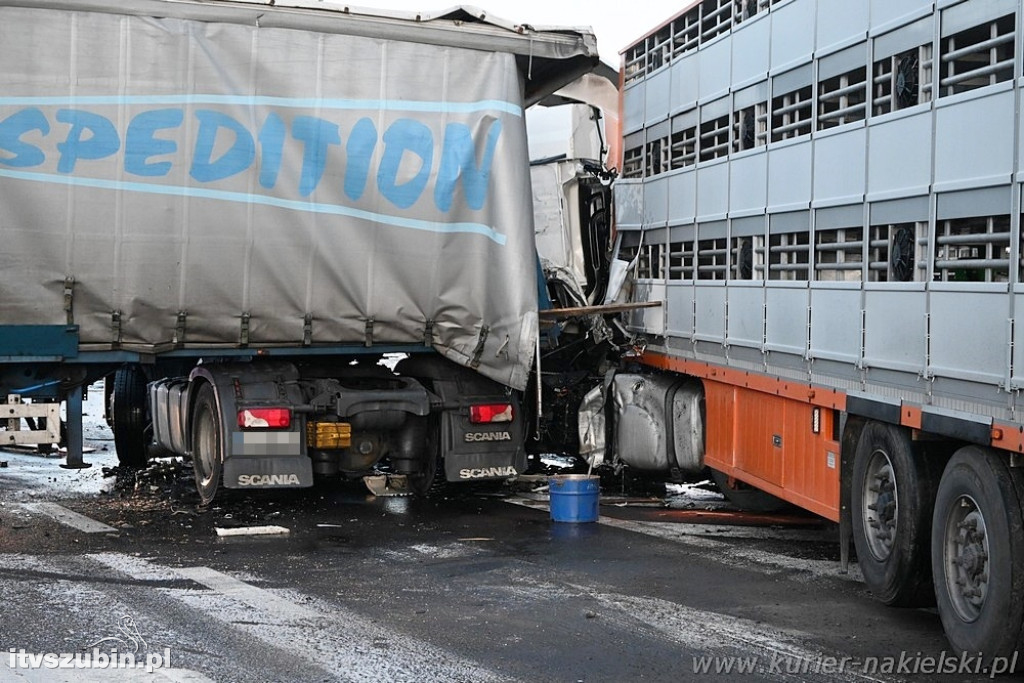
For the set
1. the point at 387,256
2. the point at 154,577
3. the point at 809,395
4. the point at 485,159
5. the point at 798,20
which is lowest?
the point at 154,577

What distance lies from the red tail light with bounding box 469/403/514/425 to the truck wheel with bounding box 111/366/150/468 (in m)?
4.29

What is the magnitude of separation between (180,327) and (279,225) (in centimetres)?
112

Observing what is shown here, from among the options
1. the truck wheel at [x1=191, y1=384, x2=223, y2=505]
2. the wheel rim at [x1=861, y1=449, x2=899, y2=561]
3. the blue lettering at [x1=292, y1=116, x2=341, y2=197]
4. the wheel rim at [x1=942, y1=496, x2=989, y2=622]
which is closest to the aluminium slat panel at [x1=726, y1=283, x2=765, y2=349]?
the wheel rim at [x1=861, y1=449, x2=899, y2=561]

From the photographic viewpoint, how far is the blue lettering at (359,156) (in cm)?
1142

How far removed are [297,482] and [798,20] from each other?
5206 mm

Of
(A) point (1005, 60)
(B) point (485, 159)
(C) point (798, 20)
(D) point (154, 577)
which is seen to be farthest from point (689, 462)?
(A) point (1005, 60)

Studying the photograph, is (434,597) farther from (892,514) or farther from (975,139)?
(975,139)

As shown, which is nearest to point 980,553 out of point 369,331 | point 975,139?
point 975,139

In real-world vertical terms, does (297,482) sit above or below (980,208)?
below

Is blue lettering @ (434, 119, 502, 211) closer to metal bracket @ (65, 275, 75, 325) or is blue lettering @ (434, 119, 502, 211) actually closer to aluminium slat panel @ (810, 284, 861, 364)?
metal bracket @ (65, 275, 75, 325)

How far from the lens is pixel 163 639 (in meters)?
7.11

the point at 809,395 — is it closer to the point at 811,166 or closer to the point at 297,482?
the point at 811,166

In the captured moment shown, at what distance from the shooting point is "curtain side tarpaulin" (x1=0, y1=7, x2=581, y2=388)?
1066 cm

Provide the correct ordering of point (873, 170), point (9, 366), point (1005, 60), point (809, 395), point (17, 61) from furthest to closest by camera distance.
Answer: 1. point (9, 366)
2. point (17, 61)
3. point (809, 395)
4. point (873, 170)
5. point (1005, 60)
